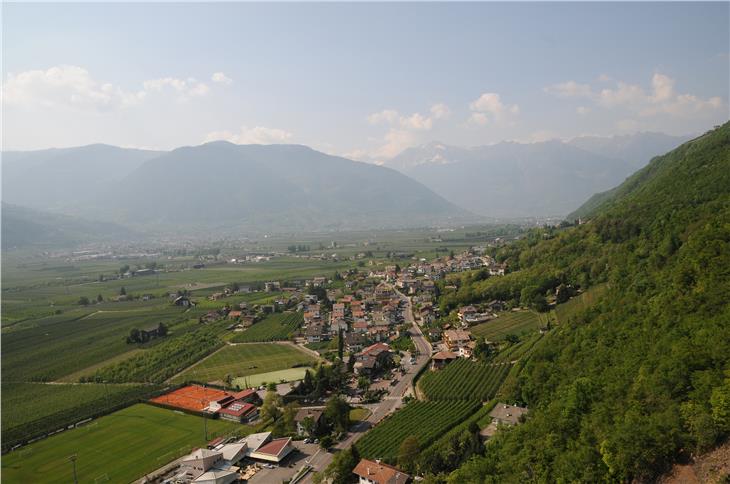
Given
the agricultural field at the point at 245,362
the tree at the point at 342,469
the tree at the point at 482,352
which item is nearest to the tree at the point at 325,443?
the tree at the point at 342,469

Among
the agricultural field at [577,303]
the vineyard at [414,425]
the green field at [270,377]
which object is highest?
the agricultural field at [577,303]

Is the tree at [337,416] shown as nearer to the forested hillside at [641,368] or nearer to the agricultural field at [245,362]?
the forested hillside at [641,368]

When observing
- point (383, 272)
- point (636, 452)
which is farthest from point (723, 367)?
point (383, 272)

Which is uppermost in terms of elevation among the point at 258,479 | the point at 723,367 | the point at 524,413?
the point at 723,367

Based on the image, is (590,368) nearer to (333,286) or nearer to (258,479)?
(258,479)

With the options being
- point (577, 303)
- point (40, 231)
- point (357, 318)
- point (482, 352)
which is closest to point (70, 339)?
point (357, 318)

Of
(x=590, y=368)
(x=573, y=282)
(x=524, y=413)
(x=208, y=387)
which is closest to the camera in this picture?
(x=590, y=368)

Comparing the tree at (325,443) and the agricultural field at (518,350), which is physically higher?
the agricultural field at (518,350)
